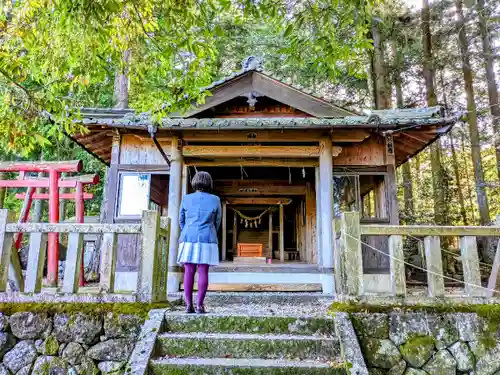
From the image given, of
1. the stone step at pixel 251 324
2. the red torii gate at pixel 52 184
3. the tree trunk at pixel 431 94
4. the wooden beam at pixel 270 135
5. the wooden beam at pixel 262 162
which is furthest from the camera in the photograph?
the tree trunk at pixel 431 94

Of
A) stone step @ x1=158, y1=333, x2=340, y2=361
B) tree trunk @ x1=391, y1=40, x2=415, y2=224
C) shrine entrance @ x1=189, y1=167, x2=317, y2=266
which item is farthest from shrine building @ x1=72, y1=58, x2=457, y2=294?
tree trunk @ x1=391, y1=40, x2=415, y2=224

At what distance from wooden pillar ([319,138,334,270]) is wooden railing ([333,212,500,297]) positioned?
241 centimetres

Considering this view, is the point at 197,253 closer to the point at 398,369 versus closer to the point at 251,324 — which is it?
the point at 251,324

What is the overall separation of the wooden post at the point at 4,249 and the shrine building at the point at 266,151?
2810mm

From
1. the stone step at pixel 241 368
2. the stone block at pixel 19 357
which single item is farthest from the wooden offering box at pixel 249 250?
the stone step at pixel 241 368

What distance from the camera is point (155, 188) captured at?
28.3ft

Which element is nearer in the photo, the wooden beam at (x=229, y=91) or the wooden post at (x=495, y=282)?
the wooden post at (x=495, y=282)

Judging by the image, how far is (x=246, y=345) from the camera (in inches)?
Result: 136

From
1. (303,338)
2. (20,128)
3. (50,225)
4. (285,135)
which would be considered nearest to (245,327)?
(303,338)

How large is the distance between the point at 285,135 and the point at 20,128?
14.8ft

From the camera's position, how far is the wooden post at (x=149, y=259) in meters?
3.96

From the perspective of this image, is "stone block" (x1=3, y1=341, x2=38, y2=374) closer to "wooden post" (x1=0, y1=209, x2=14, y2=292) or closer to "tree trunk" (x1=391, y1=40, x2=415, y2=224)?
"wooden post" (x1=0, y1=209, x2=14, y2=292)

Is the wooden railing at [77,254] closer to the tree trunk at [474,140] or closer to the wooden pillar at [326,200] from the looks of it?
the wooden pillar at [326,200]

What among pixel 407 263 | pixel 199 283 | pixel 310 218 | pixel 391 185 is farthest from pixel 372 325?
pixel 310 218
